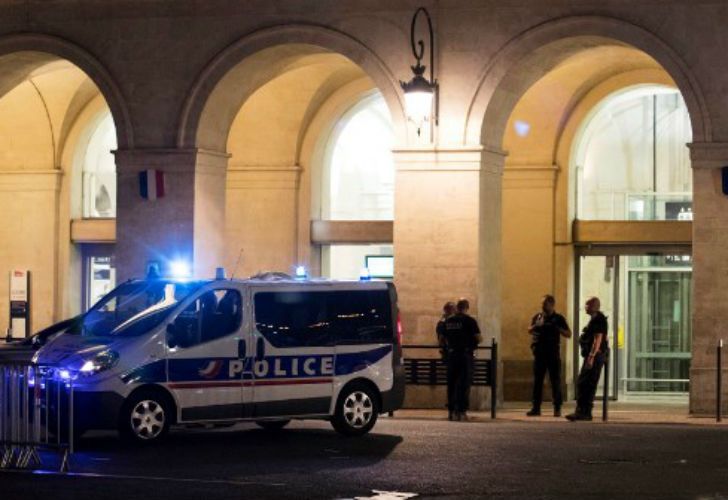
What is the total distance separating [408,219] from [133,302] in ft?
21.5

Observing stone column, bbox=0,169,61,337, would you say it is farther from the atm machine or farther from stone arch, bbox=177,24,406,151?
stone arch, bbox=177,24,406,151

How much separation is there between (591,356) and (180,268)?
6159mm

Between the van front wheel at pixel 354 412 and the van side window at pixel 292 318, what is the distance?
2.08 ft

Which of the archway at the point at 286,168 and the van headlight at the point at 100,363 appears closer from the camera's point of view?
the van headlight at the point at 100,363

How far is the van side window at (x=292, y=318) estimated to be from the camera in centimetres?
2133

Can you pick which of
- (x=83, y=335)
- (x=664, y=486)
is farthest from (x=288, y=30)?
(x=664, y=486)

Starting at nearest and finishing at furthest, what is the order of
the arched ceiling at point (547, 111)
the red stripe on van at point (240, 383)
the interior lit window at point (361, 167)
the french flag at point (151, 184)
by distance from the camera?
the red stripe on van at point (240, 383), the french flag at point (151, 184), the arched ceiling at point (547, 111), the interior lit window at point (361, 167)

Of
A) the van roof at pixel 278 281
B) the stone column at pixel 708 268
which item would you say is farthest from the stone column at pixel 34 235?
the stone column at pixel 708 268

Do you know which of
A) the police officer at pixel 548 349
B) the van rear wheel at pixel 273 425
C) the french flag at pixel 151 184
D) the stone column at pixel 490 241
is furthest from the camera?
the french flag at pixel 151 184

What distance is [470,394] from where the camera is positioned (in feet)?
88.3

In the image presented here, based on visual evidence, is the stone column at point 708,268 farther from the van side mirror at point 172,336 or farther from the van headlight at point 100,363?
the van headlight at point 100,363

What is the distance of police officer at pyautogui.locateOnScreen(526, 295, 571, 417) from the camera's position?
26.0m

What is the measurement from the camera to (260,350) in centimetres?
2119

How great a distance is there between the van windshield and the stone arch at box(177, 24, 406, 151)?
618cm
